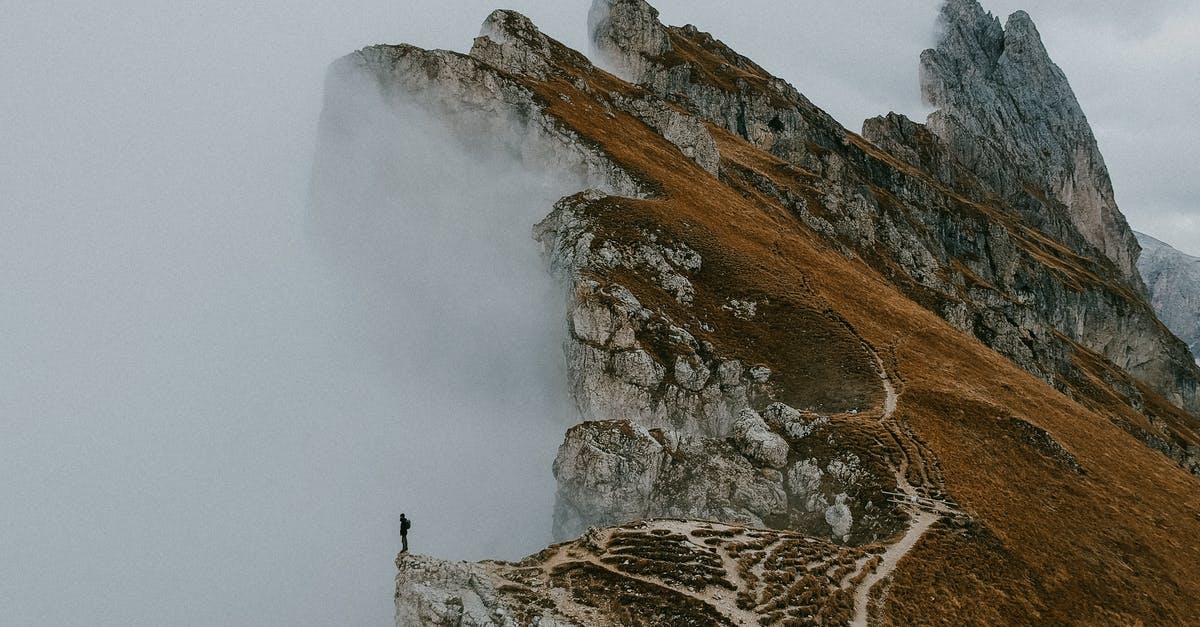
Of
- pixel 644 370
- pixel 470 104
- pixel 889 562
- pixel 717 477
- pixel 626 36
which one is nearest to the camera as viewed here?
pixel 889 562

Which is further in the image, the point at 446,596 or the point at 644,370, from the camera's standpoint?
the point at 644,370

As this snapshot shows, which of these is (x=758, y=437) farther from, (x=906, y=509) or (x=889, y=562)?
(x=889, y=562)

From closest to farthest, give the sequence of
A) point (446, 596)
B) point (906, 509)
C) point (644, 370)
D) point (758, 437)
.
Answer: point (446, 596)
point (906, 509)
point (758, 437)
point (644, 370)

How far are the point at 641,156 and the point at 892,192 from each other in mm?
120842

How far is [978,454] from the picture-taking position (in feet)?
152

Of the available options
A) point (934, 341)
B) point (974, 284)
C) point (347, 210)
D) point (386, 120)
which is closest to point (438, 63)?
point (386, 120)

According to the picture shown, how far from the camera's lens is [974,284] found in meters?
148

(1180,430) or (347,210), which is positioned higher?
(347,210)

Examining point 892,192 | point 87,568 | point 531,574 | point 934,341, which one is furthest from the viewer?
point 892,192

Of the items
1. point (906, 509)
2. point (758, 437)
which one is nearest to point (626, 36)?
point (758, 437)

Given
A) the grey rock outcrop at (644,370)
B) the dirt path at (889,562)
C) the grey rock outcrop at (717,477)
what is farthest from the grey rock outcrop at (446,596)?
the grey rock outcrop at (644,370)

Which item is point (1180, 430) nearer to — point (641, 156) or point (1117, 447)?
point (1117, 447)

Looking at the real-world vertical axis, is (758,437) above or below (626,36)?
below

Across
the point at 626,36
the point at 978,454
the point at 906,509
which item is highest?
the point at 626,36
